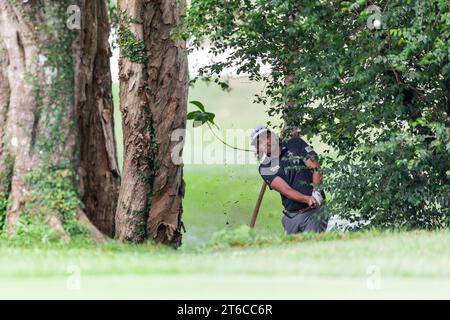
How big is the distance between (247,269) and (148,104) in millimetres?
11694

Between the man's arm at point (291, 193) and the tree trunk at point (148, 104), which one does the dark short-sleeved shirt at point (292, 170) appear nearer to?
the man's arm at point (291, 193)

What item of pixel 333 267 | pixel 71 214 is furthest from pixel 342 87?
pixel 333 267

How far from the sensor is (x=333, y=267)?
1199 centimetres

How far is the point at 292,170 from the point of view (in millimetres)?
19703

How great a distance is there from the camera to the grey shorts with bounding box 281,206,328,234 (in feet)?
64.5

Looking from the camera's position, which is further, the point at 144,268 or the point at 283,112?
the point at 283,112

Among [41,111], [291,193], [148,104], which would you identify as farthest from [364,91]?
[148,104]

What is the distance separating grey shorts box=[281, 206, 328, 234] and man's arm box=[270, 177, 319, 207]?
0.20 meters

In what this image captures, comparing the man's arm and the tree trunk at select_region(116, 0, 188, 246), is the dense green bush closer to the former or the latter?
the man's arm

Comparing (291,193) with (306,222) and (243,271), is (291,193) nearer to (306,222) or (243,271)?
(306,222)

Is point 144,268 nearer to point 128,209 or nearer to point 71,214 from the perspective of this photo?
point 71,214

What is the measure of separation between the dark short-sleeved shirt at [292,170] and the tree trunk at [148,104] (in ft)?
13.4

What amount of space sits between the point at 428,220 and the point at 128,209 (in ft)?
24.1
